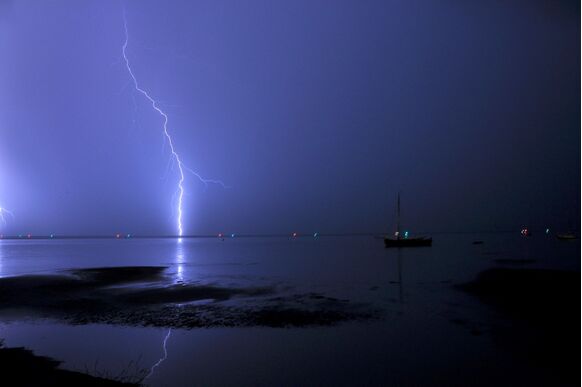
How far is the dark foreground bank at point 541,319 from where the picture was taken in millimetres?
11055

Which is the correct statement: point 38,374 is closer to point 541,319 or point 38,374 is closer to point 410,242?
point 541,319

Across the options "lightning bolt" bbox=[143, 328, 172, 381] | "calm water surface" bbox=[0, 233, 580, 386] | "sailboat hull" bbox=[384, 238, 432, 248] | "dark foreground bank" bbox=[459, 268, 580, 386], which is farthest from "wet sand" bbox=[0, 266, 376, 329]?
"sailboat hull" bbox=[384, 238, 432, 248]

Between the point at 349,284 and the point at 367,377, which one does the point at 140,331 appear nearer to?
the point at 367,377

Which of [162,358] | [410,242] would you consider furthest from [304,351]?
[410,242]

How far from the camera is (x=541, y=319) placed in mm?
15875

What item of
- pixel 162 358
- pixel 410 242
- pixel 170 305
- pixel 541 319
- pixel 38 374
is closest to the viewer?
pixel 38 374

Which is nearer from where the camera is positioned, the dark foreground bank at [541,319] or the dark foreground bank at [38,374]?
the dark foreground bank at [38,374]

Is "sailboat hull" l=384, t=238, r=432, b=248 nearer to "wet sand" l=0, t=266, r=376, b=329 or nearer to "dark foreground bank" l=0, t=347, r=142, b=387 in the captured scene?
"wet sand" l=0, t=266, r=376, b=329

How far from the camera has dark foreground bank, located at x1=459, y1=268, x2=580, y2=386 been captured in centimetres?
1105

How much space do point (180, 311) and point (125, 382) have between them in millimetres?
8807

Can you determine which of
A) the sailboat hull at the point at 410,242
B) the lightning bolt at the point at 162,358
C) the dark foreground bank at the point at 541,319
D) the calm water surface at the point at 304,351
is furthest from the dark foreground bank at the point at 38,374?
the sailboat hull at the point at 410,242

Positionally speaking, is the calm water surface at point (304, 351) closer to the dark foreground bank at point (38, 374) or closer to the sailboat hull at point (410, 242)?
the dark foreground bank at point (38, 374)

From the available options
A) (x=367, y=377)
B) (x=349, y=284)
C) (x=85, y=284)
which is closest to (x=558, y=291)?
(x=349, y=284)

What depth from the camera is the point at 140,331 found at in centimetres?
1481
